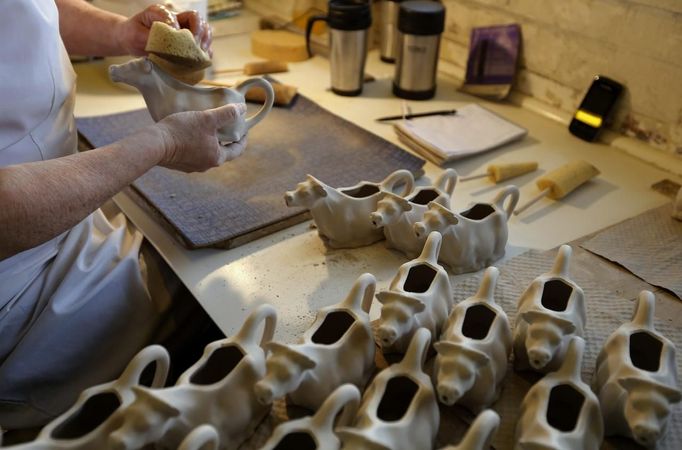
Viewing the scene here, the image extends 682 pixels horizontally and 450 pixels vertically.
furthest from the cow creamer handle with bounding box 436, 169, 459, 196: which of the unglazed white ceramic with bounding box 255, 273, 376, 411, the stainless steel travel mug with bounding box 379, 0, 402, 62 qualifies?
the stainless steel travel mug with bounding box 379, 0, 402, 62

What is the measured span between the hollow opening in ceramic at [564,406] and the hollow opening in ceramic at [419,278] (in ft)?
0.76

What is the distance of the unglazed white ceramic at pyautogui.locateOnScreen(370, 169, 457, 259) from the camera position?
38.8 inches

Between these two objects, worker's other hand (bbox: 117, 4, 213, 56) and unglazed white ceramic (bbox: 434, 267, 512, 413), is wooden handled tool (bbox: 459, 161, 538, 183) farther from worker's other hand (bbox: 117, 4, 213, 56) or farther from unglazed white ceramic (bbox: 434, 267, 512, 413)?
worker's other hand (bbox: 117, 4, 213, 56)

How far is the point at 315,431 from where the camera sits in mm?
663

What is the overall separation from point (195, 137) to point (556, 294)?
2.00ft

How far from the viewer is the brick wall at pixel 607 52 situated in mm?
1347

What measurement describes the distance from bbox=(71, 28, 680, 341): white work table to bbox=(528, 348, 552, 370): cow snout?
0.92 feet

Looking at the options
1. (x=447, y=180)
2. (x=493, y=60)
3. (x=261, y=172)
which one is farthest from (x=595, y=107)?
(x=261, y=172)

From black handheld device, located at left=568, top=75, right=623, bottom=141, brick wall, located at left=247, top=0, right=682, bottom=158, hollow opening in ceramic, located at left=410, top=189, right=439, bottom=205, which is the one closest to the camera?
hollow opening in ceramic, located at left=410, top=189, right=439, bottom=205

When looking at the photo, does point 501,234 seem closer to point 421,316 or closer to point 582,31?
point 421,316

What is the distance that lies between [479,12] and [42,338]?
141cm

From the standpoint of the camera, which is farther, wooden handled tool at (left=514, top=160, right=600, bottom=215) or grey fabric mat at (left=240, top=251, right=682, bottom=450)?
wooden handled tool at (left=514, top=160, right=600, bottom=215)


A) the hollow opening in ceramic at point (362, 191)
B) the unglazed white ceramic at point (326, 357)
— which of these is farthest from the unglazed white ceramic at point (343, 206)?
the unglazed white ceramic at point (326, 357)

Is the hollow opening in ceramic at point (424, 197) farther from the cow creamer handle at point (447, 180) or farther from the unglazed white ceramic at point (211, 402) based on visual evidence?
the unglazed white ceramic at point (211, 402)
